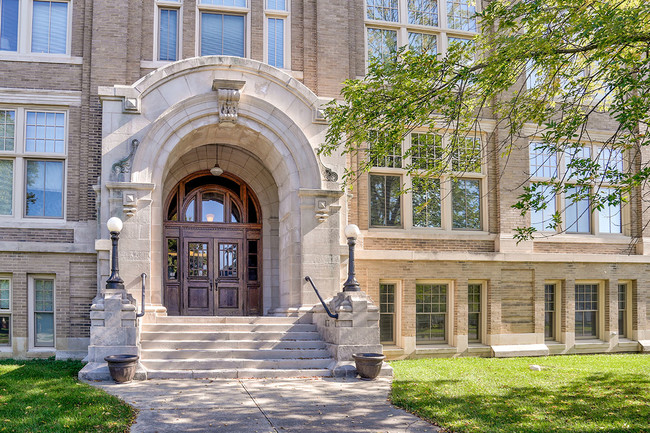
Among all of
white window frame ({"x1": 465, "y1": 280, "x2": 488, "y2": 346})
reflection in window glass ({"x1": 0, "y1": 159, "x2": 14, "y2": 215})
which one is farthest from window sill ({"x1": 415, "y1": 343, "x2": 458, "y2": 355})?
reflection in window glass ({"x1": 0, "y1": 159, "x2": 14, "y2": 215})

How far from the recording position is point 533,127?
628 inches

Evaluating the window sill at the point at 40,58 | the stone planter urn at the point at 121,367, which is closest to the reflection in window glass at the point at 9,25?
the window sill at the point at 40,58

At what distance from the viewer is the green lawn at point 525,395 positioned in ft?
24.5

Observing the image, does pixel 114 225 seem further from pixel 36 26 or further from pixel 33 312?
pixel 36 26

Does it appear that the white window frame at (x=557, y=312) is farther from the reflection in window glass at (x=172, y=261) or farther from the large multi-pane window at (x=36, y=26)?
the large multi-pane window at (x=36, y=26)

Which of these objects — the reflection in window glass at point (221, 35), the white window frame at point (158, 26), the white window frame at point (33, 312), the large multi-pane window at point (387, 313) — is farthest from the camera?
the large multi-pane window at point (387, 313)

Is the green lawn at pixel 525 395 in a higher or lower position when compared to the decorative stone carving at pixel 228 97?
lower

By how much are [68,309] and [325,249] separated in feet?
18.0

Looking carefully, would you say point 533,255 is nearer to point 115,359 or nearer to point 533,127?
Result: point 533,127

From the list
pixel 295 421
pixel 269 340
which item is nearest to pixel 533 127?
pixel 269 340

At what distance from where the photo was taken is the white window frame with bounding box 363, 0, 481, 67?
15102 mm

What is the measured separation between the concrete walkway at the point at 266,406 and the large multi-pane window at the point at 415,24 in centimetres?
829

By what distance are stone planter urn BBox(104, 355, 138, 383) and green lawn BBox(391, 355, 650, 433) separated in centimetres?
416

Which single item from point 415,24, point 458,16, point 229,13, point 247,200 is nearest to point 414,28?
point 415,24
